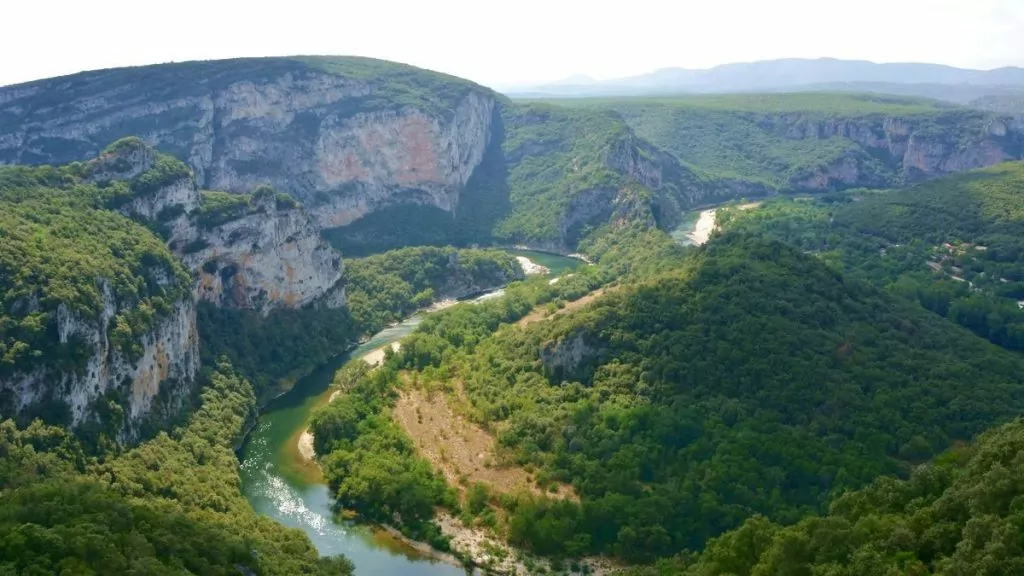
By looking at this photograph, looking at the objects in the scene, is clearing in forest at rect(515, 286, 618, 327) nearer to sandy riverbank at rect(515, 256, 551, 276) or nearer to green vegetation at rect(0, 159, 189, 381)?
sandy riverbank at rect(515, 256, 551, 276)

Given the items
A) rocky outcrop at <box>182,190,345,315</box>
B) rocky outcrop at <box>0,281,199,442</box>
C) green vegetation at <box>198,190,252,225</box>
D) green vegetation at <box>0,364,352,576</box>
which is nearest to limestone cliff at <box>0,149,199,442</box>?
rocky outcrop at <box>0,281,199,442</box>

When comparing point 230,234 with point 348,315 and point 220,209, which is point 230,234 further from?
point 348,315

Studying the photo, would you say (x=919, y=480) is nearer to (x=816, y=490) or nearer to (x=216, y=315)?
(x=816, y=490)

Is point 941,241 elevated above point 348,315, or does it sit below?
above

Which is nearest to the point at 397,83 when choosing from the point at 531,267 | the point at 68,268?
the point at 531,267

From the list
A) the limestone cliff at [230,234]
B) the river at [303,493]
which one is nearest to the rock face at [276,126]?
the limestone cliff at [230,234]

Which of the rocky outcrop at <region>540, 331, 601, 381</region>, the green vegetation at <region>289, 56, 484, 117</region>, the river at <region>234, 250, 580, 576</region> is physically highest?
the green vegetation at <region>289, 56, 484, 117</region>
